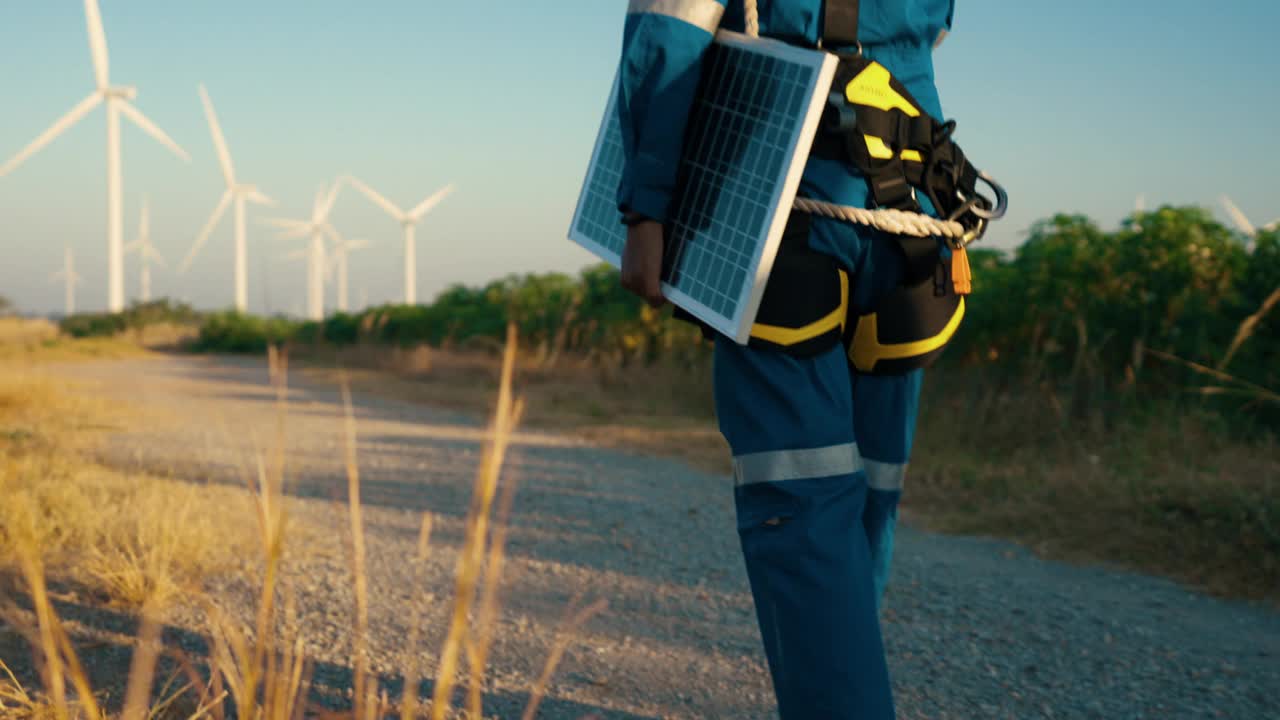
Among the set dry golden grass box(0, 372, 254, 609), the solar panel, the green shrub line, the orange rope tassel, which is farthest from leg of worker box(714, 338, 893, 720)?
the green shrub line

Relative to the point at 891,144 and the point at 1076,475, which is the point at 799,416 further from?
the point at 1076,475

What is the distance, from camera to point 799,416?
1708 mm

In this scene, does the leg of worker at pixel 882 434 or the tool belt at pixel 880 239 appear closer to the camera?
the tool belt at pixel 880 239

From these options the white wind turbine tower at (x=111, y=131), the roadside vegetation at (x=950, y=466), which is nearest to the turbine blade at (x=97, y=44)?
the white wind turbine tower at (x=111, y=131)

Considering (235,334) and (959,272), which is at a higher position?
(959,272)

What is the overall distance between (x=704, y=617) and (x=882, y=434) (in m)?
1.36

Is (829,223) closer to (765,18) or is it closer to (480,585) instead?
(765,18)

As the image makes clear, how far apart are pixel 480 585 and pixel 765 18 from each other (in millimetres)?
2377

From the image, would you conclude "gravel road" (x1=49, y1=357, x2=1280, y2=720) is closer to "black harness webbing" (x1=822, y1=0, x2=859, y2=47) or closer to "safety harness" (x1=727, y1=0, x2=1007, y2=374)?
"safety harness" (x1=727, y1=0, x2=1007, y2=374)

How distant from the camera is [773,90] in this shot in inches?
67.7

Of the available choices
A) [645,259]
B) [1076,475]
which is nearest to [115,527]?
[645,259]

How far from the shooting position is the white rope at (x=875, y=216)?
67.7 inches

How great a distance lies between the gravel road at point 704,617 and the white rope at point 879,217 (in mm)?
771

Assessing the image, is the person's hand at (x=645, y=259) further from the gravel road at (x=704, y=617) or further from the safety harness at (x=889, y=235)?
the gravel road at (x=704, y=617)
